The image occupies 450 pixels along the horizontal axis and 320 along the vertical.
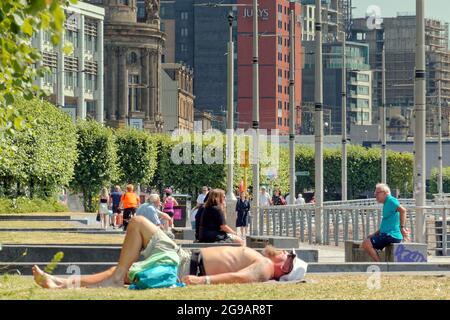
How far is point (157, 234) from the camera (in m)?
19.1

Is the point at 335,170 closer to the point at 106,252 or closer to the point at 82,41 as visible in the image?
the point at 82,41

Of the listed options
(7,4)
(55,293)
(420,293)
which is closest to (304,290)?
(420,293)

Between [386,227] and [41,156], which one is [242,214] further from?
[386,227]

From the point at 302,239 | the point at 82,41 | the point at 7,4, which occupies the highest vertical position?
the point at 82,41

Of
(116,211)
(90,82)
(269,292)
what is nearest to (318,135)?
(116,211)

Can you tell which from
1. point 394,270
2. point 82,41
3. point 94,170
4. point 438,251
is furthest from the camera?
point 82,41

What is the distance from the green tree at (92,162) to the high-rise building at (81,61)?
29.8 meters

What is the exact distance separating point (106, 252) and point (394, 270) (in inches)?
241

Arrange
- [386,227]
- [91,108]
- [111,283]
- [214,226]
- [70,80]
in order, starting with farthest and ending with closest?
1. [91,108]
2. [70,80]
3. [214,226]
4. [386,227]
5. [111,283]

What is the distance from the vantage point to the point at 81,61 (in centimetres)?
14075

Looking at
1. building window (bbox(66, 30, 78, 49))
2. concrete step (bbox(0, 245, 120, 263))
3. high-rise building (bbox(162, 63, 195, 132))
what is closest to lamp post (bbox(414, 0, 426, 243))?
concrete step (bbox(0, 245, 120, 263))

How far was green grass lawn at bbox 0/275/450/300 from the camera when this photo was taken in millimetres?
17000

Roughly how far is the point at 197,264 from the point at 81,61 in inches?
4816
